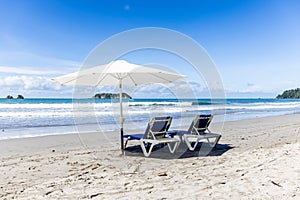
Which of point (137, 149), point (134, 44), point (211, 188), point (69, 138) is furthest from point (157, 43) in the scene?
point (211, 188)

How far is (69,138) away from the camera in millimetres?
9352

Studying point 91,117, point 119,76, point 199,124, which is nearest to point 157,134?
point 199,124

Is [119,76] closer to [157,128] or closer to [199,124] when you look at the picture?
[157,128]

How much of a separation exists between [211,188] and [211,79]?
607cm

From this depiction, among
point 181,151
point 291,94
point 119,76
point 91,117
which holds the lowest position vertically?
point 181,151

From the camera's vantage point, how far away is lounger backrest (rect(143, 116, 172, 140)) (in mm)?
6386

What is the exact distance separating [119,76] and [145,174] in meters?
3.14

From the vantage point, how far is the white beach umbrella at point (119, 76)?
618 centimetres

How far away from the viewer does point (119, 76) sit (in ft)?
23.2

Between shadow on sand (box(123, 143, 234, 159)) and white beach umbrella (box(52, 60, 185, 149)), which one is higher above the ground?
white beach umbrella (box(52, 60, 185, 149))

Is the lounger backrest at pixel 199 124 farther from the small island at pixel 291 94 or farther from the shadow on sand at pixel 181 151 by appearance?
the small island at pixel 291 94

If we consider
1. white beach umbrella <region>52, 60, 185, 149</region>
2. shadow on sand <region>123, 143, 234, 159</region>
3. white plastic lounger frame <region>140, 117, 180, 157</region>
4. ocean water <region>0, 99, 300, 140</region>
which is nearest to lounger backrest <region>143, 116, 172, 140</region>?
white plastic lounger frame <region>140, 117, 180, 157</region>

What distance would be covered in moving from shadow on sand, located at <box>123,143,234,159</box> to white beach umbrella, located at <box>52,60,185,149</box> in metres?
0.45

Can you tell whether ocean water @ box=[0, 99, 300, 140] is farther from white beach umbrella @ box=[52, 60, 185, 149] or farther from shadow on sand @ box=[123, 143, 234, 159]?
shadow on sand @ box=[123, 143, 234, 159]
